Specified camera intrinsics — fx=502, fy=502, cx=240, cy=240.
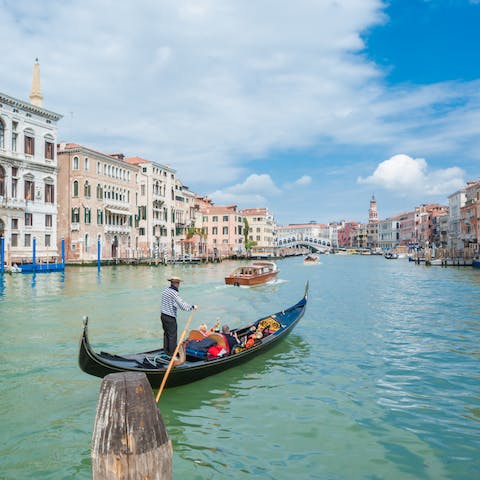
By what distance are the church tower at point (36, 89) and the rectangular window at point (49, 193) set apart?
5.74 meters

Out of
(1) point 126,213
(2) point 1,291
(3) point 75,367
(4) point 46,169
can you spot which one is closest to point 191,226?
(1) point 126,213

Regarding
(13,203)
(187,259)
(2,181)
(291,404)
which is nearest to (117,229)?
(187,259)

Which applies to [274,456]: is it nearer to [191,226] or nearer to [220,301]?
[220,301]

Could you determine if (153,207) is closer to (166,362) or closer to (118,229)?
(118,229)

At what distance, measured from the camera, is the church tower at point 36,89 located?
31.8 m

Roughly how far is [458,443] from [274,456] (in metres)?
1.73

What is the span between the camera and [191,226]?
5419 centimetres

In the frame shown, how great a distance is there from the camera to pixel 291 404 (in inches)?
219

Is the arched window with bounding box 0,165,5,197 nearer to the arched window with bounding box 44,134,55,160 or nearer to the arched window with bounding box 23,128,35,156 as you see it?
the arched window with bounding box 23,128,35,156

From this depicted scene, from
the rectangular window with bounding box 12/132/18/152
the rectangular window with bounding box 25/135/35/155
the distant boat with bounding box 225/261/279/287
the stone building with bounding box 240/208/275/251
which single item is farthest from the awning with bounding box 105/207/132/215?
the stone building with bounding box 240/208/275/251

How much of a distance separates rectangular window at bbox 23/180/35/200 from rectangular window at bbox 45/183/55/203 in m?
1.10

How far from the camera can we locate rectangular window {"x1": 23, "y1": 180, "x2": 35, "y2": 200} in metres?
28.6

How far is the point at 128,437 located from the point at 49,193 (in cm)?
3058

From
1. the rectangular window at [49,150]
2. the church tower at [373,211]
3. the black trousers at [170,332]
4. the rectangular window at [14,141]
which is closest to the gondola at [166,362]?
the black trousers at [170,332]
